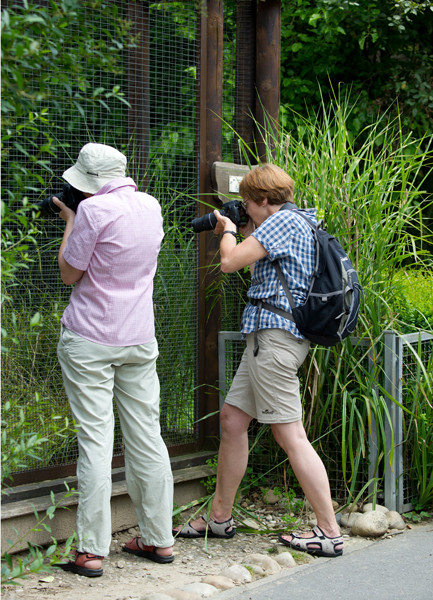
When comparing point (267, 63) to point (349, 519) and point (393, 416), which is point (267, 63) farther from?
point (349, 519)

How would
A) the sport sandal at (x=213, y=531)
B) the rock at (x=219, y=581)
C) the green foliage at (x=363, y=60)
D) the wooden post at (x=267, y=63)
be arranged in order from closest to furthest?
the rock at (x=219, y=581), the sport sandal at (x=213, y=531), the wooden post at (x=267, y=63), the green foliage at (x=363, y=60)

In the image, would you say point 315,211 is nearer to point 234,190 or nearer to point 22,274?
point 234,190

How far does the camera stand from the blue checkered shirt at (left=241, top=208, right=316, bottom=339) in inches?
150

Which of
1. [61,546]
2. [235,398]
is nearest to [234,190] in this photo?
[235,398]

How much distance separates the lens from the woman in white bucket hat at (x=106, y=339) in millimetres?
3590

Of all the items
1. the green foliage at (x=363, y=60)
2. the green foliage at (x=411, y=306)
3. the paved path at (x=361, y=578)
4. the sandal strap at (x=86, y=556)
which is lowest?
the paved path at (x=361, y=578)

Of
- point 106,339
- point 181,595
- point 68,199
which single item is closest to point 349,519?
point 181,595

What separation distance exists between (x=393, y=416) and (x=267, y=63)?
7.50 feet

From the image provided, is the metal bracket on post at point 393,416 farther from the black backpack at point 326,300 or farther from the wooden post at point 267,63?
the wooden post at point 267,63

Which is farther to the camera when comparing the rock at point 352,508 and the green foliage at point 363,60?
the green foliage at point 363,60

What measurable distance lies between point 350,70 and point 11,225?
451cm

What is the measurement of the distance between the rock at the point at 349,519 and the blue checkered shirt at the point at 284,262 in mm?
1148

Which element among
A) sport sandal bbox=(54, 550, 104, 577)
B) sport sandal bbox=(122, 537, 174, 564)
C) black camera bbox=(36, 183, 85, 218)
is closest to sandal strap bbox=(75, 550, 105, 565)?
sport sandal bbox=(54, 550, 104, 577)

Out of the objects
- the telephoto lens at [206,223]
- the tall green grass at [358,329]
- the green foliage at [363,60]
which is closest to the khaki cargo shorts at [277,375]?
the tall green grass at [358,329]
